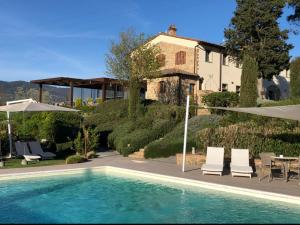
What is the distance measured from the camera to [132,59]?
32219mm

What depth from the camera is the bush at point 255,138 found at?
662 inches

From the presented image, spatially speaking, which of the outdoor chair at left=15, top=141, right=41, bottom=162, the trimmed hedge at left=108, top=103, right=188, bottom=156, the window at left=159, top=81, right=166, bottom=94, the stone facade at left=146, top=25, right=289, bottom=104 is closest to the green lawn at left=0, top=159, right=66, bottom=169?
the outdoor chair at left=15, top=141, right=41, bottom=162

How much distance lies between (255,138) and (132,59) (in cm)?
1706

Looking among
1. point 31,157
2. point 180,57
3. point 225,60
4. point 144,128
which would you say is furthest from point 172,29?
point 31,157

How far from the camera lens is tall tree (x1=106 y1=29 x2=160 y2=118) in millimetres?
31797

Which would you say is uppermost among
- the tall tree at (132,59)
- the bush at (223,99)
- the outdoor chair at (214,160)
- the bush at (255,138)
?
the tall tree at (132,59)

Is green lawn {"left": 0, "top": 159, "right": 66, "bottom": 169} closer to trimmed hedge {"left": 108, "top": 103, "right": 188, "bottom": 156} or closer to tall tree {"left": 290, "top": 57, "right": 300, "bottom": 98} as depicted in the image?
trimmed hedge {"left": 108, "top": 103, "right": 188, "bottom": 156}

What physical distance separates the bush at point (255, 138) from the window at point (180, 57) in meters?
18.6

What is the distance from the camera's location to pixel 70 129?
1002 inches

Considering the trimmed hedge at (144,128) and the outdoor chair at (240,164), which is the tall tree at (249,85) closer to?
the trimmed hedge at (144,128)

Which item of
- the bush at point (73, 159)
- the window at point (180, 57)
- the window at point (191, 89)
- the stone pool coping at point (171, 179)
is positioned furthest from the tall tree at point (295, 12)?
the bush at point (73, 159)

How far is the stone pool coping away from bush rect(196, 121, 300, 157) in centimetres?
437

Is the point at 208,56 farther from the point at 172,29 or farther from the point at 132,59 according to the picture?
the point at 132,59

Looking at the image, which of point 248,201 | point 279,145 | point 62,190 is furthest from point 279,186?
point 62,190
